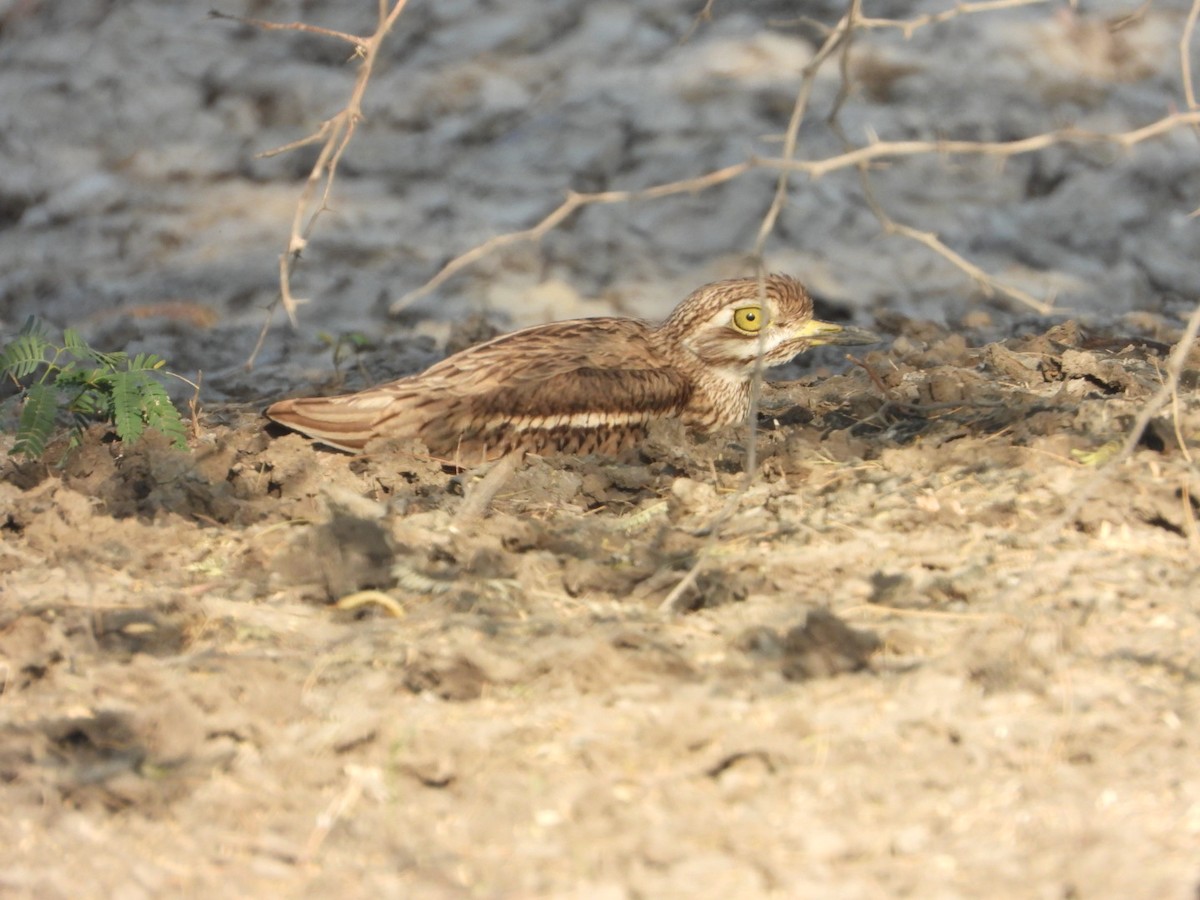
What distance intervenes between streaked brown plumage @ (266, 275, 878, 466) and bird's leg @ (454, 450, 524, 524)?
0.27m

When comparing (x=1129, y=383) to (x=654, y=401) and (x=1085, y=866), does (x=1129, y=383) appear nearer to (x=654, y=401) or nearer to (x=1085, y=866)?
(x=654, y=401)

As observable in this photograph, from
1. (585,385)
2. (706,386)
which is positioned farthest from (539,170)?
(585,385)

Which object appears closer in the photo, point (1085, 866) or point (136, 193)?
point (1085, 866)

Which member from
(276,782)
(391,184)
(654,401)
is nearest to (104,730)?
(276,782)

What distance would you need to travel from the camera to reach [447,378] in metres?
5.68

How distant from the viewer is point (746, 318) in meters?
6.11

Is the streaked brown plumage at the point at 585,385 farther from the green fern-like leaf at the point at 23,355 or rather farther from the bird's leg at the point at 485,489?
the green fern-like leaf at the point at 23,355

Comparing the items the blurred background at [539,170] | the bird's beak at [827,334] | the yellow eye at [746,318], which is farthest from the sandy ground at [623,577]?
the yellow eye at [746,318]

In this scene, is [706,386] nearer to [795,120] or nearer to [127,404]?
[127,404]

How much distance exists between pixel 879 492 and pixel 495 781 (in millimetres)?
1891

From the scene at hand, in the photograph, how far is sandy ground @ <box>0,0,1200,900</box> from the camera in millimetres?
2850

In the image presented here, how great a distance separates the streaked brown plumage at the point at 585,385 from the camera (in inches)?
217

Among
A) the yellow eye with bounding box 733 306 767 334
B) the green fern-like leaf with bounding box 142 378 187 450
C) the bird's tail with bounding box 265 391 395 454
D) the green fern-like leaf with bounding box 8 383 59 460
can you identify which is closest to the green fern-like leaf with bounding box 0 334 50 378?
Answer: the green fern-like leaf with bounding box 8 383 59 460

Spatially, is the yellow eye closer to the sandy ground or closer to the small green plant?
the sandy ground
